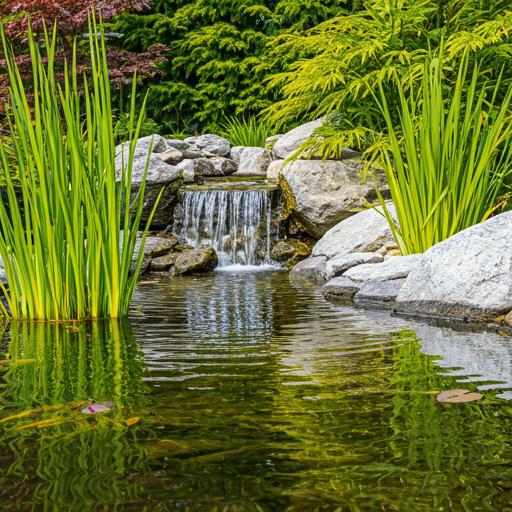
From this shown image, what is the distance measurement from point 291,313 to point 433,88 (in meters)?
2.03

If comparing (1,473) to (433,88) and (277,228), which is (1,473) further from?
(277,228)

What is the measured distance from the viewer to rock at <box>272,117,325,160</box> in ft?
34.2

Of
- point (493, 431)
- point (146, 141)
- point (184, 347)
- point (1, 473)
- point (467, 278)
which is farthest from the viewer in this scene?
point (146, 141)

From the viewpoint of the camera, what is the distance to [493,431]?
1.66 m

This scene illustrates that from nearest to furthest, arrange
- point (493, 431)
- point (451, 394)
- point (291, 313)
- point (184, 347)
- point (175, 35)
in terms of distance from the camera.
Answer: point (493, 431) → point (451, 394) → point (184, 347) → point (291, 313) → point (175, 35)

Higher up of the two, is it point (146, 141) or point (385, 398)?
point (146, 141)

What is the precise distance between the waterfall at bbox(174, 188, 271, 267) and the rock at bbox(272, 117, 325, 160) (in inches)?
55.1

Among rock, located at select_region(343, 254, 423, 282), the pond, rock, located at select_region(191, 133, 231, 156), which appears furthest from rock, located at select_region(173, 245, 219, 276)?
rock, located at select_region(191, 133, 231, 156)

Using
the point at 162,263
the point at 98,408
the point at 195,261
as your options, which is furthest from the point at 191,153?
the point at 98,408

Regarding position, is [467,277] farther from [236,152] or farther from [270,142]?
[236,152]

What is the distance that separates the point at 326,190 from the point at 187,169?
135 inches

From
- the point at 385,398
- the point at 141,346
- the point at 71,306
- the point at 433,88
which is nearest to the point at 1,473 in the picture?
the point at 385,398

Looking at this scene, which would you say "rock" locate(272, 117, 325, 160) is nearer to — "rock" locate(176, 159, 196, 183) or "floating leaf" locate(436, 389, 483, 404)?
"rock" locate(176, 159, 196, 183)

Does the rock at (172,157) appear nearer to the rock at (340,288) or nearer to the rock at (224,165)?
the rock at (224,165)
